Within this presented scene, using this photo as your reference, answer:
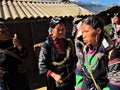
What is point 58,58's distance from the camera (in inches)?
193

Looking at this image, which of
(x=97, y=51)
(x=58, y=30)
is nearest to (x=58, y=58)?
(x=58, y=30)

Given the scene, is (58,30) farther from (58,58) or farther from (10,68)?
(10,68)

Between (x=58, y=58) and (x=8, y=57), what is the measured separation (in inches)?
30.5

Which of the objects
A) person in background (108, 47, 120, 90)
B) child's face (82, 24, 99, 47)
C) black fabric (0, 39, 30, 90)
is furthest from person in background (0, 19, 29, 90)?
person in background (108, 47, 120, 90)

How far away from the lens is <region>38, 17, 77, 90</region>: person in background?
482 cm

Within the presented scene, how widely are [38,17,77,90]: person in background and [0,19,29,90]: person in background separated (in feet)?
1.29

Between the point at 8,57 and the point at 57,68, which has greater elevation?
the point at 8,57

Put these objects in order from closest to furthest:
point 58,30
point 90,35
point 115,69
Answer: point 115,69 → point 90,35 → point 58,30

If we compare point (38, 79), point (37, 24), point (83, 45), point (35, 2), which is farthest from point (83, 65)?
point (35, 2)

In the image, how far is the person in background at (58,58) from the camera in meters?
4.82

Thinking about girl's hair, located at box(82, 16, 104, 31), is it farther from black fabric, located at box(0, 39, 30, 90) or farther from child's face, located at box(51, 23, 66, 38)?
black fabric, located at box(0, 39, 30, 90)

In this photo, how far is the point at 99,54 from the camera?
11.5 ft

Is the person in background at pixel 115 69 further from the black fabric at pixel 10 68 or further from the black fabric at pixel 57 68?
the black fabric at pixel 10 68

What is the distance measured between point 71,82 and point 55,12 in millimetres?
7388
